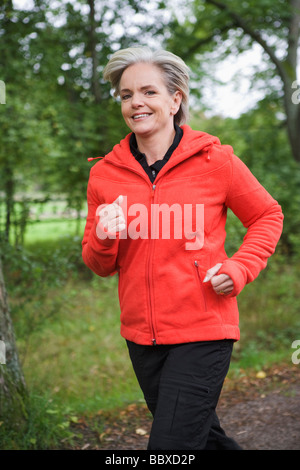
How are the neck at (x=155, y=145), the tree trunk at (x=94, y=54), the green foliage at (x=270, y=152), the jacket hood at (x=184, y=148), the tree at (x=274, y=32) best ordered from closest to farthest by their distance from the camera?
the jacket hood at (x=184, y=148), the neck at (x=155, y=145), the green foliage at (x=270, y=152), the tree at (x=274, y=32), the tree trunk at (x=94, y=54)

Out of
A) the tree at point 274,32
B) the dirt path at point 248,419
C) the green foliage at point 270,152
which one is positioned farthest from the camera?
the tree at point 274,32

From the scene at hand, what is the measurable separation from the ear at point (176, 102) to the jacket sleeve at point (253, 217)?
1.34 ft

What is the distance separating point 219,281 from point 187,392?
0.52 metres

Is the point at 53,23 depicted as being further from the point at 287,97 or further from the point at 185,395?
the point at 185,395

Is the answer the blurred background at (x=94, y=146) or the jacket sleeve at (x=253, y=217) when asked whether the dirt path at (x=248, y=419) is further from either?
the jacket sleeve at (x=253, y=217)

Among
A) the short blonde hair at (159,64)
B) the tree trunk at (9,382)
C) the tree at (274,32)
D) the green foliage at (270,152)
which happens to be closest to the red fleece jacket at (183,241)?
the short blonde hair at (159,64)

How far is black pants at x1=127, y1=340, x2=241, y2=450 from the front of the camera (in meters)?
2.12

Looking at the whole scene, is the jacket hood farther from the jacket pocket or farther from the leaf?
the leaf

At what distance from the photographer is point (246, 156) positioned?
9.14 metres

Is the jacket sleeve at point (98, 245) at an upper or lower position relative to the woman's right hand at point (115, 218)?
lower

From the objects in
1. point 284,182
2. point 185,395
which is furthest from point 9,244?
point 284,182

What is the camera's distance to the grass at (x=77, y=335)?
4.06 meters

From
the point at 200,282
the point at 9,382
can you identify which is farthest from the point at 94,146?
the point at 200,282

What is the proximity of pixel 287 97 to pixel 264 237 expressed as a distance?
7.96 meters
